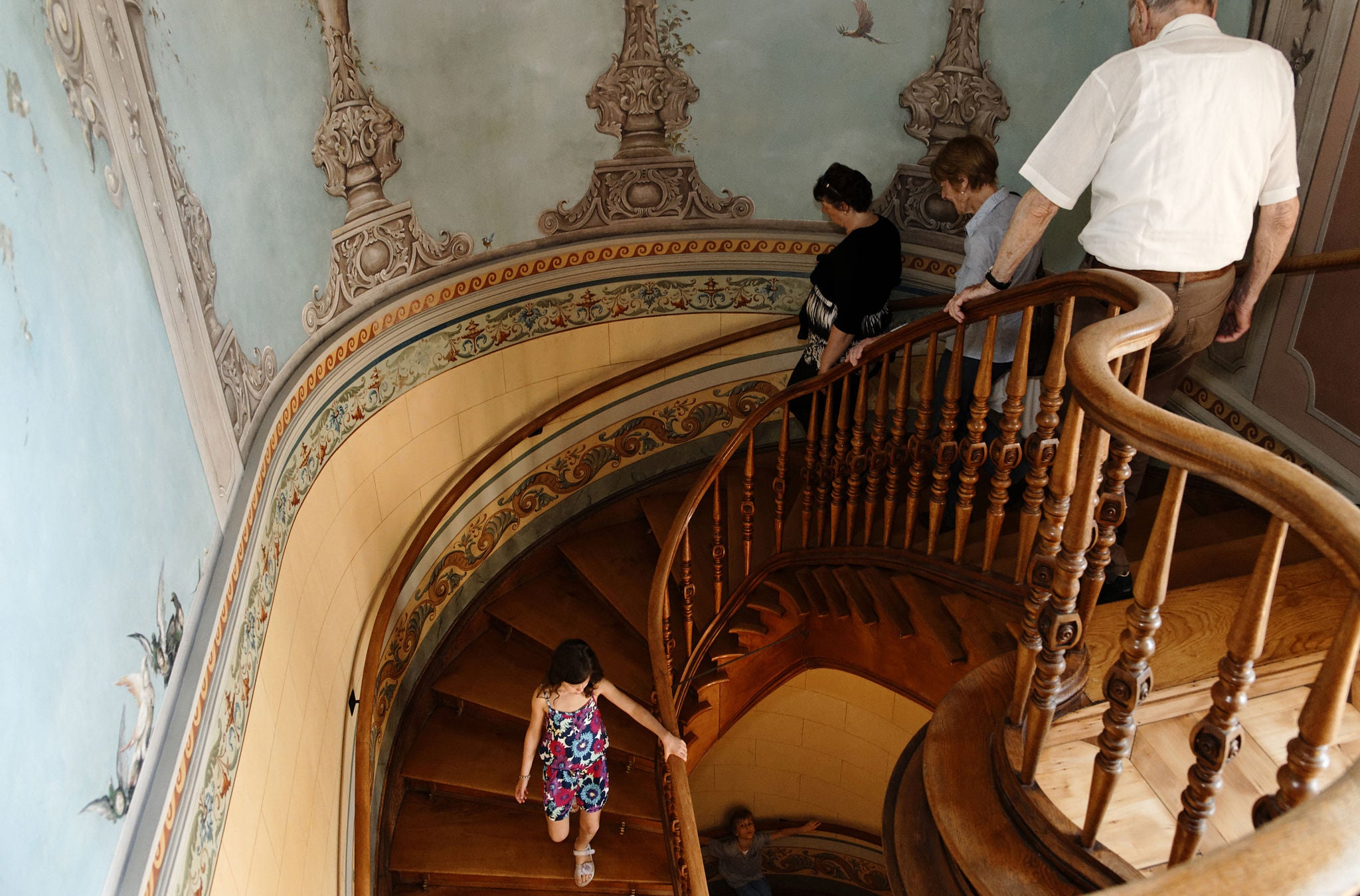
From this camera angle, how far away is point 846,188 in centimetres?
359

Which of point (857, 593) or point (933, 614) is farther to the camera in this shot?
point (857, 593)

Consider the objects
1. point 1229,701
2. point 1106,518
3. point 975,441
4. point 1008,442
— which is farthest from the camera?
point 975,441

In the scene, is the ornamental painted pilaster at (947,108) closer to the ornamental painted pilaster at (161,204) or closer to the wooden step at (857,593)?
the wooden step at (857,593)

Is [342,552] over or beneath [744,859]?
over

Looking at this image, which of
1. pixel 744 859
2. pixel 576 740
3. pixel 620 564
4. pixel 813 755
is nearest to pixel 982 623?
pixel 576 740

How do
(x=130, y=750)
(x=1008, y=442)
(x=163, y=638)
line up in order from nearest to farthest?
(x=130, y=750) → (x=163, y=638) → (x=1008, y=442)

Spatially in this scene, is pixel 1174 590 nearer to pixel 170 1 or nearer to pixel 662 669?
pixel 662 669

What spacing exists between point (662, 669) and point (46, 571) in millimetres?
2422

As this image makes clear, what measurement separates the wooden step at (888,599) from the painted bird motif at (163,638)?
219 cm

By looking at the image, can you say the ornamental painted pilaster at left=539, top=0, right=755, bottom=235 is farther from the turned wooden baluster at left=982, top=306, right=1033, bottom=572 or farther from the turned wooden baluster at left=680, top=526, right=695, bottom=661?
the turned wooden baluster at left=982, top=306, right=1033, bottom=572

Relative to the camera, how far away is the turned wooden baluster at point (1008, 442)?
2463mm

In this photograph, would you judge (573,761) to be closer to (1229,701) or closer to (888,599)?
(888,599)

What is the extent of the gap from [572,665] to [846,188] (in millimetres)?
2045

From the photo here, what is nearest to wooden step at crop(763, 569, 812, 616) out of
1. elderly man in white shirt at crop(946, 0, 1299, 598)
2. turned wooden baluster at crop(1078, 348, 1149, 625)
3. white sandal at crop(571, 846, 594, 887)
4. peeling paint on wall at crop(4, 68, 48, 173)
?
white sandal at crop(571, 846, 594, 887)
